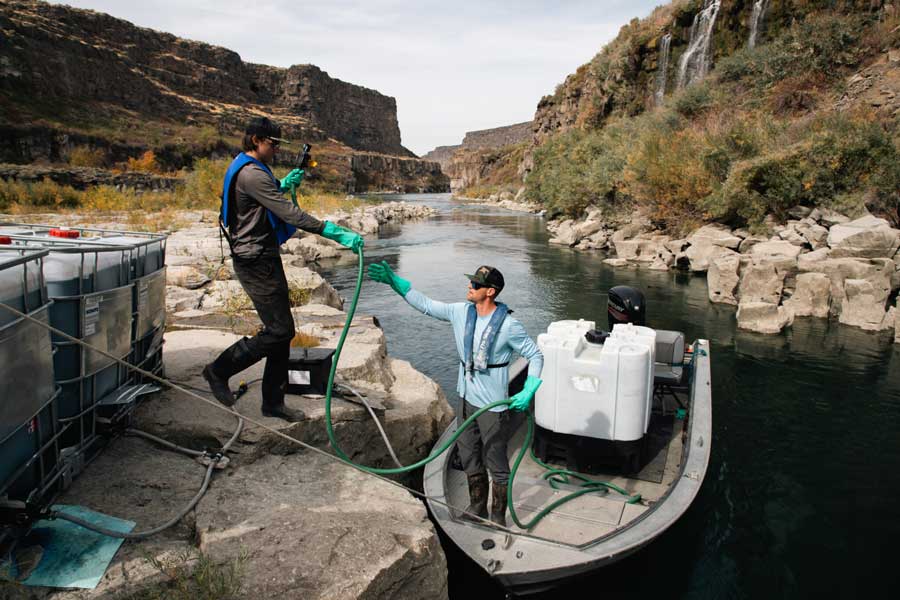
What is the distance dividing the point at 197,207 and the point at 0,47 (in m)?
48.5

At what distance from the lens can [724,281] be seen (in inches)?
658

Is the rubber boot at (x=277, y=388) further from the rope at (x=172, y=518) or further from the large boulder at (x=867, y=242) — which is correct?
the large boulder at (x=867, y=242)

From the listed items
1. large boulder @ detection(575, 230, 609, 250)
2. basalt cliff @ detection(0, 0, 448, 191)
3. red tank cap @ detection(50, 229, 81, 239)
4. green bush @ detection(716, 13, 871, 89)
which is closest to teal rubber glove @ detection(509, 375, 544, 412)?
red tank cap @ detection(50, 229, 81, 239)

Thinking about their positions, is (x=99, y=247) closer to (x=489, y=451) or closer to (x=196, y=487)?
(x=196, y=487)

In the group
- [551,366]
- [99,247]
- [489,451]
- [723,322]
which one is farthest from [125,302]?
[723,322]

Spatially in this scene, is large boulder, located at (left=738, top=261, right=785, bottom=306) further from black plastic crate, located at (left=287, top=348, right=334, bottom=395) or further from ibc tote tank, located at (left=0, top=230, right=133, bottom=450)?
ibc tote tank, located at (left=0, top=230, right=133, bottom=450)

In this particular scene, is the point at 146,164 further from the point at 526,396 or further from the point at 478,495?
the point at 526,396

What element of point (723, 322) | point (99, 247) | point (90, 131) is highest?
point (90, 131)

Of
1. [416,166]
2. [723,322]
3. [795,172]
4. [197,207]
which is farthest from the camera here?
[416,166]

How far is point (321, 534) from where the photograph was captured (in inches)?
147

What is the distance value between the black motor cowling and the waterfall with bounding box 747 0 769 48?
39127 mm

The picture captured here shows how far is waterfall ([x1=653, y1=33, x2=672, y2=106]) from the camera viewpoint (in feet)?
157

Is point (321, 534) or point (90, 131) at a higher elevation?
point (90, 131)

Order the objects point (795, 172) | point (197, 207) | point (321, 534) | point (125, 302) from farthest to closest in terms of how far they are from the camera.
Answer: point (197, 207) < point (795, 172) < point (125, 302) < point (321, 534)
